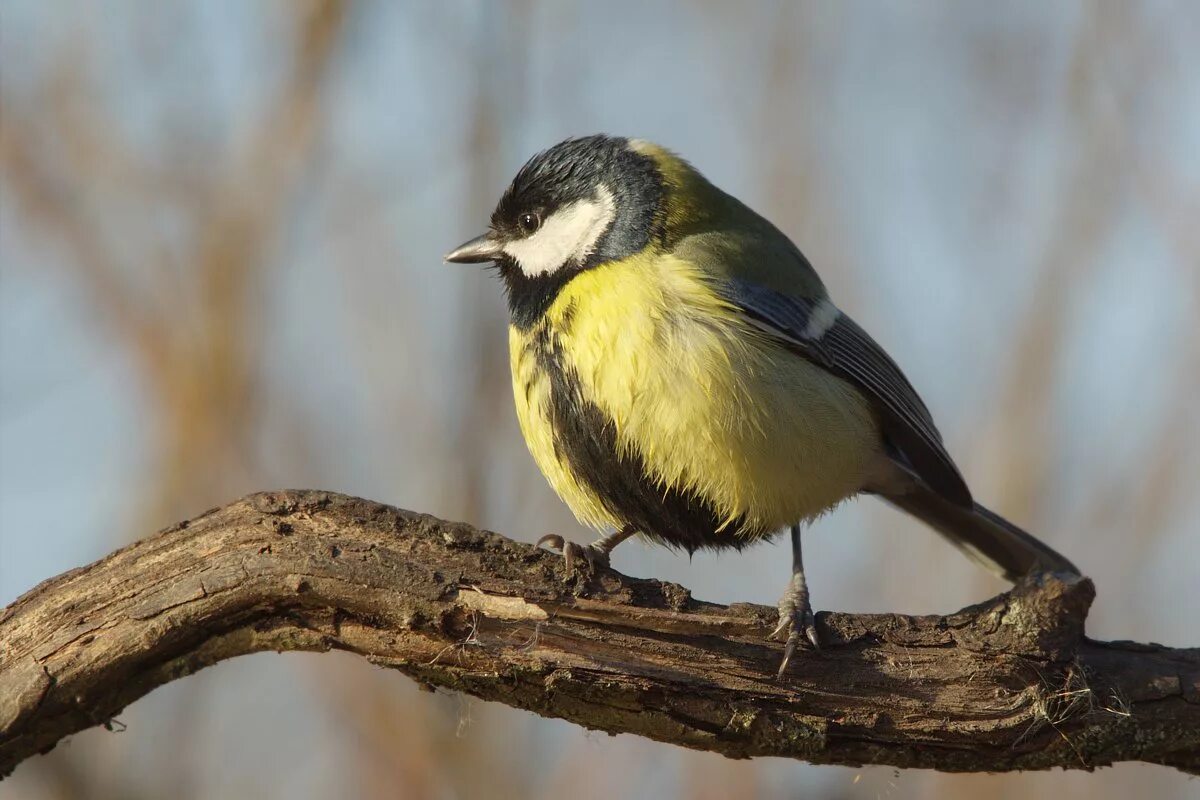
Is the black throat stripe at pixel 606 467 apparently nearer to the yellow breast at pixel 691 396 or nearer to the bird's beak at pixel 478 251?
the yellow breast at pixel 691 396

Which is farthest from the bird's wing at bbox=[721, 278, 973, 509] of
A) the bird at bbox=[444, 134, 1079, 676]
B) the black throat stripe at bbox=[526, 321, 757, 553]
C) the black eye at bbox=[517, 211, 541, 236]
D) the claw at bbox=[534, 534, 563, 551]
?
the claw at bbox=[534, 534, 563, 551]

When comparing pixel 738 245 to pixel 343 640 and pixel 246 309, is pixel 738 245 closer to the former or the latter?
pixel 343 640

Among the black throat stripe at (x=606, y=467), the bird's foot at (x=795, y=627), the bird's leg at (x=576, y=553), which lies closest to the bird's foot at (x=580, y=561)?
the bird's leg at (x=576, y=553)

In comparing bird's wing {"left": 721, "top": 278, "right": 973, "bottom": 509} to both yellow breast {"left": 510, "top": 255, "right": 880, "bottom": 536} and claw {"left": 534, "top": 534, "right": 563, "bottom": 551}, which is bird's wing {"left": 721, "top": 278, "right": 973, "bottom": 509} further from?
claw {"left": 534, "top": 534, "right": 563, "bottom": 551}

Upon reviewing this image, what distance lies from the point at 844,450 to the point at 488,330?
1961mm

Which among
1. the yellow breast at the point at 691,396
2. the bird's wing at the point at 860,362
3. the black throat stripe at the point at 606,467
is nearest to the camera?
the yellow breast at the point at 691,396

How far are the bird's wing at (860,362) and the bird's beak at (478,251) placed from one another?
86cm

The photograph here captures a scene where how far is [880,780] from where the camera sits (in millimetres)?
5266

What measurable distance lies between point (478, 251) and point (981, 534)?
6.68 ft

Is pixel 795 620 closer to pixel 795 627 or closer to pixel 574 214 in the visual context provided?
pixel 795 627

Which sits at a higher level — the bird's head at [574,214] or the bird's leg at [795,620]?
the bird's head at [574,214]

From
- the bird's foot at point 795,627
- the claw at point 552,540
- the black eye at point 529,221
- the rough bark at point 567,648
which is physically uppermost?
the black eye at point 529,221

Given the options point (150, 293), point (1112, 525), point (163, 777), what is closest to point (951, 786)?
point (1112, 525)

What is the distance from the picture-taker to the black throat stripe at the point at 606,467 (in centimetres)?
318
